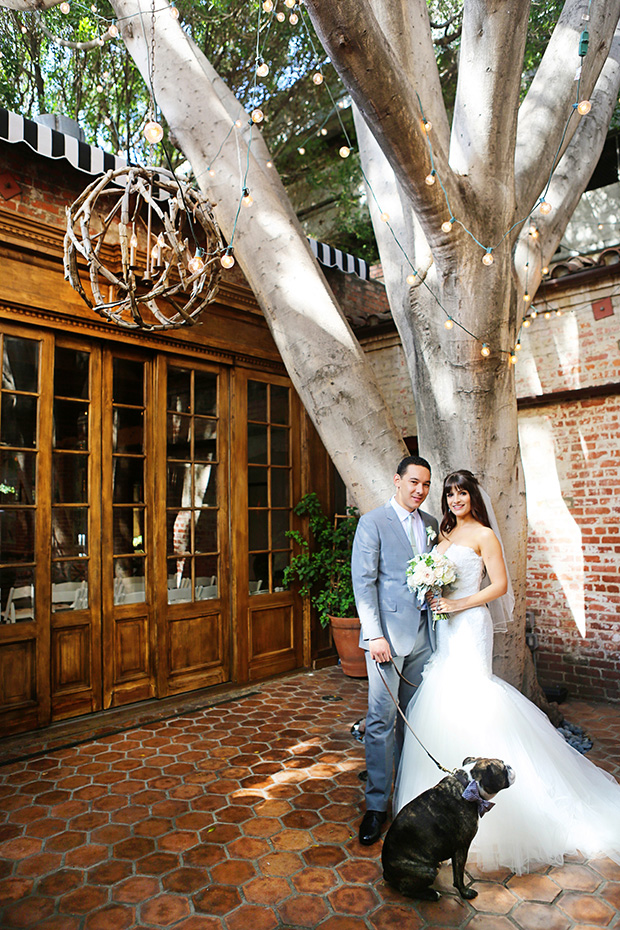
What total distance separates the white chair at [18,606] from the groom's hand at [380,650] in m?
2.87

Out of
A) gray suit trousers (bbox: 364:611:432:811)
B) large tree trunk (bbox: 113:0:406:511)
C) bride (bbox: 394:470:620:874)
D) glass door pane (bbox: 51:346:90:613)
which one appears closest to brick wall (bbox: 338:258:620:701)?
bride (bbox: 394:470:620:874)

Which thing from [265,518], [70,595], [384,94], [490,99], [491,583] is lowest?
[70,595]

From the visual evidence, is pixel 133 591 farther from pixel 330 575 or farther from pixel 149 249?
pixel 149 249

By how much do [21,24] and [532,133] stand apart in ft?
21.2

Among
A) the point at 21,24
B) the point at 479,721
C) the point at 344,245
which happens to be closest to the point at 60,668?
the point at 479,721

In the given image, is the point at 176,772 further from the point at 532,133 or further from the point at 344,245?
the point at 344,245

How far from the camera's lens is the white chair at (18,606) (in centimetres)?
457

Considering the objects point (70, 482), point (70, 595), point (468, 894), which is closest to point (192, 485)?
point (70, 482)

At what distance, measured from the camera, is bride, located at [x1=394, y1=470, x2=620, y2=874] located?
2.81 metres

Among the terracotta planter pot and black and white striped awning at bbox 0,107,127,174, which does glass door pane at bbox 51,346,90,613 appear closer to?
black and white striped awning at bbox 0,107,127,174

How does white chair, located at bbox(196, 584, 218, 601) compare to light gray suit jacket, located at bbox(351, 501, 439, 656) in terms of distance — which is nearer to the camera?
light gray suit jacket, located at bbox(351, 501, 439, 656)

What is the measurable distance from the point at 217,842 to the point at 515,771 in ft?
4.87

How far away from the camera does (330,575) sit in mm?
6453

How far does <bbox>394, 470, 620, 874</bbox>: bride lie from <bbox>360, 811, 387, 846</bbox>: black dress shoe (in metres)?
0.10
